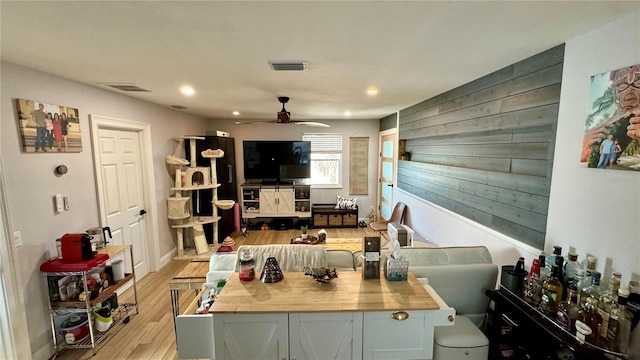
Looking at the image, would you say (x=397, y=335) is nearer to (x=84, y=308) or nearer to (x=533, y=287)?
(x=533, y=287)

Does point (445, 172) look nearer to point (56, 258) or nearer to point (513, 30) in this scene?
point (513, 30)

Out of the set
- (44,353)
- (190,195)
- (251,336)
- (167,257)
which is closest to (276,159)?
(190,195)

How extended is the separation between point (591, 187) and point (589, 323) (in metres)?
0.76

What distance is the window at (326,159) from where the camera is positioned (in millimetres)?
6082

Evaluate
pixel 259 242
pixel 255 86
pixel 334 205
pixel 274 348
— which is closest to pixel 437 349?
pixel 274 348

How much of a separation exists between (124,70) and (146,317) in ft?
7.84

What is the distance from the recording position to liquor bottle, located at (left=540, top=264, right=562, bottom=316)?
1.49 meters

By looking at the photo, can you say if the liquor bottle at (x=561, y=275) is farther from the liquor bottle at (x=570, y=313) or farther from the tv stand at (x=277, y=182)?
the tv stand at (x=277, y=182)

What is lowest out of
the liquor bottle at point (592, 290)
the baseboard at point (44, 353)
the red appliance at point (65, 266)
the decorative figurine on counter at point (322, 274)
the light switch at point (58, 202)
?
the baseboard at point (44, 353)

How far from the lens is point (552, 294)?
150 centimetres

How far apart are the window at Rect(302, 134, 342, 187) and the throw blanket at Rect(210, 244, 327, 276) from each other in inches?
164

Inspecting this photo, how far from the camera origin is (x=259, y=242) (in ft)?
16.6

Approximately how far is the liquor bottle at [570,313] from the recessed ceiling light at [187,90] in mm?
3419

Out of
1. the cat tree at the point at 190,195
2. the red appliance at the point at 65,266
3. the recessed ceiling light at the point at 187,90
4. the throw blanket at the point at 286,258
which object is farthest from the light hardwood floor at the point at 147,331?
the recessed ceiling light at the point at 187,90
